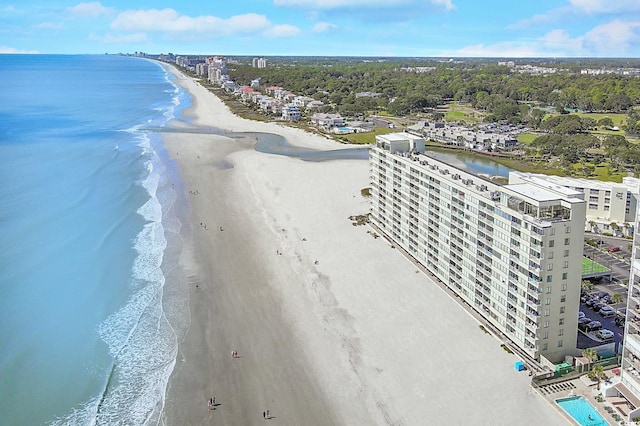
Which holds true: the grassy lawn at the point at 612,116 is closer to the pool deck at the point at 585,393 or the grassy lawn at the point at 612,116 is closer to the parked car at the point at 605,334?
the parked car at the point at 605,334

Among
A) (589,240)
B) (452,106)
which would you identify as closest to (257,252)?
(589,240)

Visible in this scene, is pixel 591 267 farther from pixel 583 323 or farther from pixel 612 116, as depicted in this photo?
pixel 612 116

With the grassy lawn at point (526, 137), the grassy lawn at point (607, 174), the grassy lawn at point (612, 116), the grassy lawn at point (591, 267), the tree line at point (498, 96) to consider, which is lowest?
the grassy lawn at point (591, 267)

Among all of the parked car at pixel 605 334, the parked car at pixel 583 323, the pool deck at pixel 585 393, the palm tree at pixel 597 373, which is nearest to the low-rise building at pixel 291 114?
the parked car at pixel 583 323

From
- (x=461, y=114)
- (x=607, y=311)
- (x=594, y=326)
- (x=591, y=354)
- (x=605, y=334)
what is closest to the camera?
(x=591, y=354)

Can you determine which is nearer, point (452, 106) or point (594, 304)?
point (594, 304)

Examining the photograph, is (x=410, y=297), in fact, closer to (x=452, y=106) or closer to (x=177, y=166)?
(x=177, y=166)

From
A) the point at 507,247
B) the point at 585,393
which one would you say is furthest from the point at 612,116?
the point at 585,393
